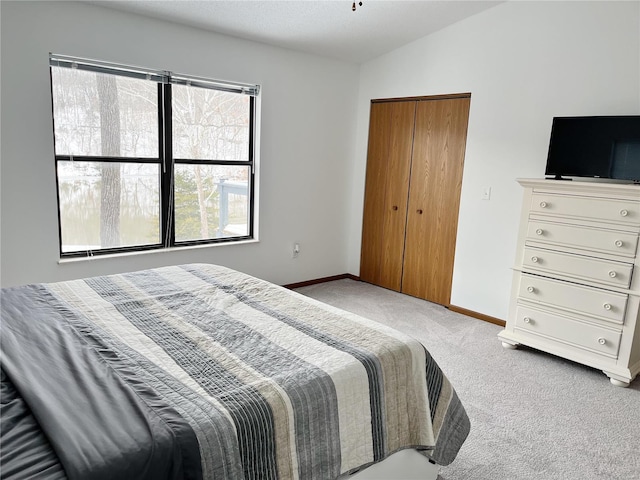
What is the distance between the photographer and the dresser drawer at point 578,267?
2.87 metres

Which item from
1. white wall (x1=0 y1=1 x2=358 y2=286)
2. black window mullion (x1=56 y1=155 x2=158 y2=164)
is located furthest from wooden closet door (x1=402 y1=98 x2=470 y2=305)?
black window mullion (x1=56 y1=155 x2=158 y2=164)

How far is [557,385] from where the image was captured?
288 centimetres

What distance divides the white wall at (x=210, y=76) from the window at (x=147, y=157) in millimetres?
110

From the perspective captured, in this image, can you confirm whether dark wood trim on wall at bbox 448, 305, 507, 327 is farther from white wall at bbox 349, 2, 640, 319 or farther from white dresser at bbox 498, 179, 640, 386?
Result: white dresser at bbox 498, 179, 640, 386

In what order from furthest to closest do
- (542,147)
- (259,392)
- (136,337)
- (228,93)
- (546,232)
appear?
(228,93) < (542,147) < (546,232) < (136,337) < (259,392)

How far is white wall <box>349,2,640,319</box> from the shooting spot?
3.19 meters

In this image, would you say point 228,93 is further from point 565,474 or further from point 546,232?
point 565,474

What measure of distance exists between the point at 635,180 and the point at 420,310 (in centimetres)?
197

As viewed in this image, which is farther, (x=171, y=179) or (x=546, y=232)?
(x=171, y=179)

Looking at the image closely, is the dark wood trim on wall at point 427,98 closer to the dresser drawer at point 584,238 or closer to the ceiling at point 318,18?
the ceiling at point 318,18

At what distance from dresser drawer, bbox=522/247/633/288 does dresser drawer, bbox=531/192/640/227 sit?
27 cm

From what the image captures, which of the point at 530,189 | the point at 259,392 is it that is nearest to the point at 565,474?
the point at 259,392

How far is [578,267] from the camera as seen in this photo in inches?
119

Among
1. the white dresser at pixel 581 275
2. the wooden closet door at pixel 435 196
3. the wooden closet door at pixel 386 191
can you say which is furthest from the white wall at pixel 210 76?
the white dresser at pixel 581 275
